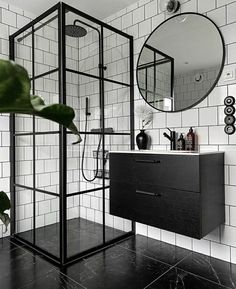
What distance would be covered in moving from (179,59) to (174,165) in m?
1.00

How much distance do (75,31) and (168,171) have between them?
1.46m

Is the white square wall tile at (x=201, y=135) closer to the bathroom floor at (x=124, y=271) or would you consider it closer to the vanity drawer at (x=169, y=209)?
the vanity drawer at (x=169, y=209)

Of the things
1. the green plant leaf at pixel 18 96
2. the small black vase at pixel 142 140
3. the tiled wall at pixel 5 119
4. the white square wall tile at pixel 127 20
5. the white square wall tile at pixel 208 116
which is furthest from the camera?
the white square wall tile at pixel 127 20

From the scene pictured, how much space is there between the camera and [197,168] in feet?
5.41

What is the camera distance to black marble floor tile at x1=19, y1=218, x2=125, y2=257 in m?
2.14

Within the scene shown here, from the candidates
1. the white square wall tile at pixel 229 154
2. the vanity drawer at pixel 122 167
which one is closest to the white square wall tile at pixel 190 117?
the white square wall tile at pixel 229 154

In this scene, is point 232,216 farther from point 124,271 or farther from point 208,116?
point 124,271

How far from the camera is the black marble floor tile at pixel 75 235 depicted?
2143mm

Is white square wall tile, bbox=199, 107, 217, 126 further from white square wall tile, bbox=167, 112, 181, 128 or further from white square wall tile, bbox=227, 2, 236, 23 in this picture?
white square wall tile, bbox=227, 2, 236, 23

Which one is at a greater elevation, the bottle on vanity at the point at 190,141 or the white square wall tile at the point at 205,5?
the white square wall tile at the point at 205,5

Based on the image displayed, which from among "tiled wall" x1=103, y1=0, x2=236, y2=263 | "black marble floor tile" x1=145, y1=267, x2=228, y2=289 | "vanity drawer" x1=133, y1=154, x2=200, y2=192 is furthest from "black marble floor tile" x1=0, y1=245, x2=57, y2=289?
"tiled wall" x1=103, y1=0, x2=236, y2=263

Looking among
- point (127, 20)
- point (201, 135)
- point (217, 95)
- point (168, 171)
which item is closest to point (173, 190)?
point (168, 171)

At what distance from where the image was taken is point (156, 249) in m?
2.16

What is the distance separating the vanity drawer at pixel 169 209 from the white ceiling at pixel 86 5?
1882 millimetres
